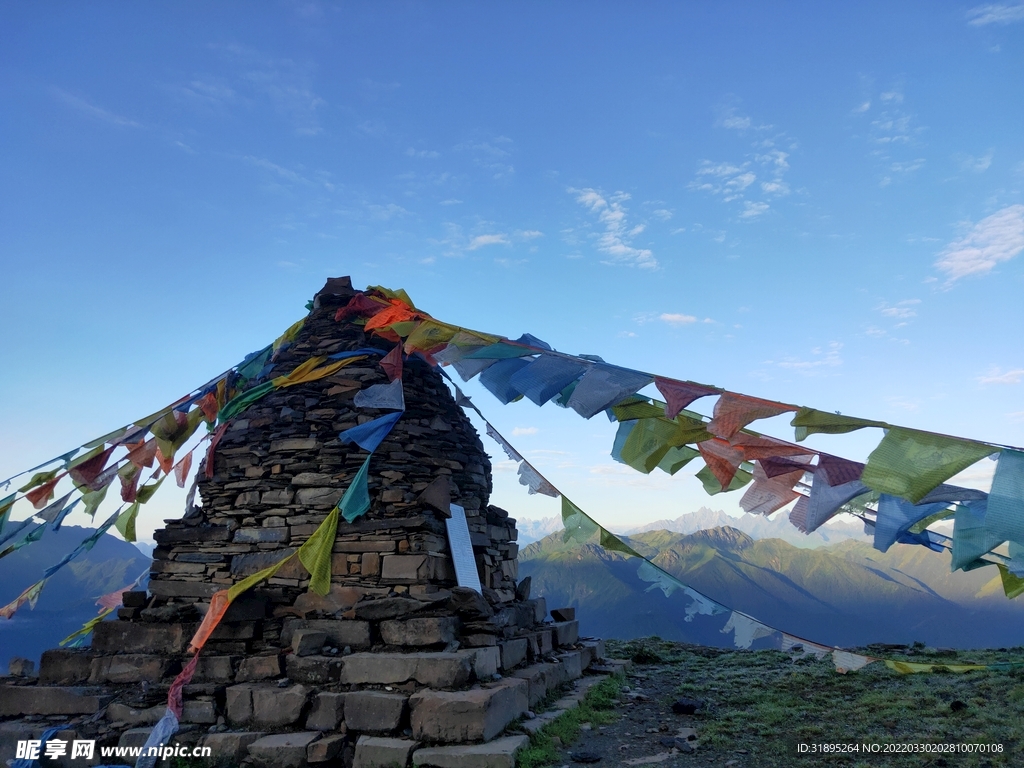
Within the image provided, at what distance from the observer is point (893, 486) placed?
4531 millimetres

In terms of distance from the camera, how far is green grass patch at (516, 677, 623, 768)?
19.2ft

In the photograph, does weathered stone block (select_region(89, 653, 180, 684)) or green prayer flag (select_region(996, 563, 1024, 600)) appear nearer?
green prayer flag (select_region(996, 563, 1024, 600))

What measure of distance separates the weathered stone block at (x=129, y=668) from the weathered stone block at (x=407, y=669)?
7.16 ft

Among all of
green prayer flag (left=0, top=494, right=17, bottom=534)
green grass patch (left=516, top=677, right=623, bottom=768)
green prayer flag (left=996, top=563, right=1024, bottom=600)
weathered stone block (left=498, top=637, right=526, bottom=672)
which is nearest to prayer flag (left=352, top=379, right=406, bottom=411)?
weathered stone block (left=498, top=637, right=526, bottom=672)

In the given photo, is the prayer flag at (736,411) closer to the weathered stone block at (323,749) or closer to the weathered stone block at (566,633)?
the weathered stone block at (323,749)

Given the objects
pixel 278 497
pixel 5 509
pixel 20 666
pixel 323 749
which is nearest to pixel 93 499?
pixel 5 509

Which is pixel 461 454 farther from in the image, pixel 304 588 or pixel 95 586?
pixel 95 586

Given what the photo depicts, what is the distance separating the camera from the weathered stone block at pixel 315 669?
6.57m

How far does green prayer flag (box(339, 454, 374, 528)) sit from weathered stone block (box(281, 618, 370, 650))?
3.75 feet

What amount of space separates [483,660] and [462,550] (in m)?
1.36

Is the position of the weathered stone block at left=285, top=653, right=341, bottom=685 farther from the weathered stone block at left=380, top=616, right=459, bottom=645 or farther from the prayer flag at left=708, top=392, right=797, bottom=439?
the prayer flag at left=708, top=392, right=797, bottom=439

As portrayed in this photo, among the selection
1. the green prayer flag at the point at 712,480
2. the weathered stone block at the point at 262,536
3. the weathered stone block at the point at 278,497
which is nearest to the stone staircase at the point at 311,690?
the weathered stone block at the point at 262,536

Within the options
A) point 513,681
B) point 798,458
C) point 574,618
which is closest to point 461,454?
point 513,681

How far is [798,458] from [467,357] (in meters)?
3.77
